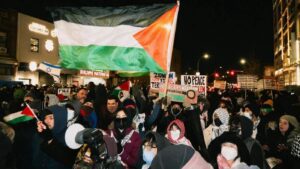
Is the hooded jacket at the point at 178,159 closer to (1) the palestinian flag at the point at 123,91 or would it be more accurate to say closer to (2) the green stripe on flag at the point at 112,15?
(2) the green stripe on flag at the point at 112,15

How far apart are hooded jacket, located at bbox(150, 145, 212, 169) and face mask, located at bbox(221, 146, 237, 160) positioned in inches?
24.8

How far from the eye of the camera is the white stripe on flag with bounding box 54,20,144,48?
7117mm

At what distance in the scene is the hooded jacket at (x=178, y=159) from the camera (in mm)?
2561

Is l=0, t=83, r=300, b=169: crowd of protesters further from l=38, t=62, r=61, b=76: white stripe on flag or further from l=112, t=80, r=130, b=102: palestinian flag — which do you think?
l=38, t=62, r=61, b=76: white stripe on flag

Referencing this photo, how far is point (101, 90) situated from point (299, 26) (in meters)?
46.1

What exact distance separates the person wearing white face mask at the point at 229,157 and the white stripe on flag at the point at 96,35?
4.07 m

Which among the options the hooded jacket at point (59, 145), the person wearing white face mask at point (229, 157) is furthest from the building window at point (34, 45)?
the person wearing white face mask at point (229, 157)

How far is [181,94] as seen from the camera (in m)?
8.88

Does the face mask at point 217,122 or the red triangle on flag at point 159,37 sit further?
the face mask at point 217,122

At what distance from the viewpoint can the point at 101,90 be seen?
24.2 ft

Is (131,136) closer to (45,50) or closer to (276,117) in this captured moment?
(276,117)

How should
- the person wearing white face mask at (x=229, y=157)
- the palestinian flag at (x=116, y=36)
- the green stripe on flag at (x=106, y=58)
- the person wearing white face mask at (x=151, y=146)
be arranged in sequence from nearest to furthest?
the person wearing white face mask at (x=229, y=157)
the person wearing white face mask at (x=151, y=146)
the palestinian flag at (x=116, y=36)
the green stripe on flag at (x=106, y=58)

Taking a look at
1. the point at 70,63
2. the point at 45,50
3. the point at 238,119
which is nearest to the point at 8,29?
the point at 45,50

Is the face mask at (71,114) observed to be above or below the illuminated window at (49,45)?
below
